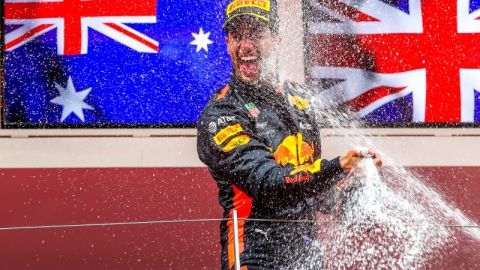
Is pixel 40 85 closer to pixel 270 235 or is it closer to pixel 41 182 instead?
pixel 41 182

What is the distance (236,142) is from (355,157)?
1.40 ft

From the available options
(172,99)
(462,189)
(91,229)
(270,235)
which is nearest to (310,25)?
(172,99)

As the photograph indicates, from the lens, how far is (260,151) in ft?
10.4

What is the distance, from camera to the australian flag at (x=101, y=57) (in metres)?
5.79

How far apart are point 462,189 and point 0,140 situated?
256 centimetres

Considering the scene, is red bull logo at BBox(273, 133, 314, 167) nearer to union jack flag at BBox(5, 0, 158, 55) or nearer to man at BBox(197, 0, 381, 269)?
man at BBox(197, 0, 381, 269)

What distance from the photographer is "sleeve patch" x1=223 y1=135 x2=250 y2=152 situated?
10.4ft

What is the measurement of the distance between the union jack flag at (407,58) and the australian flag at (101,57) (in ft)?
2.28

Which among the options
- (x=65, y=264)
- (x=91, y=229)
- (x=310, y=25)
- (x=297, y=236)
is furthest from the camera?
(x=310, y=25)

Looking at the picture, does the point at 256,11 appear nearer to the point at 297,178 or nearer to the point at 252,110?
the point at 252,110

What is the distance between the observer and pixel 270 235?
3.24 metres

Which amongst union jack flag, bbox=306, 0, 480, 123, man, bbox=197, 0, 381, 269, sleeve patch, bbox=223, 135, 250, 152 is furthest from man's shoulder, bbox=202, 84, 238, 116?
union jack flag, bbox=306, 0, 480, 123

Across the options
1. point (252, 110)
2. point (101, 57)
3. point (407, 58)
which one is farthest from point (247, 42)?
point (407, 58)

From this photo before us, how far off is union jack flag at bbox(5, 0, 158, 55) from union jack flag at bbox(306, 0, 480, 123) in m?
1.08
